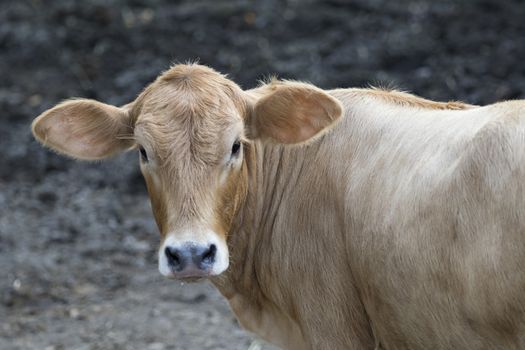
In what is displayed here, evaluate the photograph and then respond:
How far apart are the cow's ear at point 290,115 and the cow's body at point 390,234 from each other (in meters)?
0.20

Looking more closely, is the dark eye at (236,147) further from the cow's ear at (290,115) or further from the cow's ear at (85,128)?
the cow's ear at (85,128)

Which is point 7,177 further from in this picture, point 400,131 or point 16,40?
point 400,131

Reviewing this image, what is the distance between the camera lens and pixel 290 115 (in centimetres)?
695

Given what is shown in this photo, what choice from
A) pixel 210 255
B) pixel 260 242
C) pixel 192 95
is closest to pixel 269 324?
pixel 260 242

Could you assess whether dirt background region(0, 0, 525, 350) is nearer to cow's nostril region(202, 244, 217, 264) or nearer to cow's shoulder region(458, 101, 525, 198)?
cow's nostril region(202, 244, 217, 264)

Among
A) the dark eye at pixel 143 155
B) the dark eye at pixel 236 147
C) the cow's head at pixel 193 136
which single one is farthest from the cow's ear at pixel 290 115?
the dark eye at pixel 143 155

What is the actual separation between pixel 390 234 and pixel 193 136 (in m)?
1.34

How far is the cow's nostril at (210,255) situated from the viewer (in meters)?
6.12

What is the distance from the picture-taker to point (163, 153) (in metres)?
6.48

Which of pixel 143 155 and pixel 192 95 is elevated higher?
pixel 192 95

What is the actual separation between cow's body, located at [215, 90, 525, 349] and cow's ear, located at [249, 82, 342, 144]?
0.67ft

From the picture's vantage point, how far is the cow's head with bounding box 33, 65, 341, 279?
20.6ft

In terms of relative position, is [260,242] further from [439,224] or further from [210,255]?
[439,224]

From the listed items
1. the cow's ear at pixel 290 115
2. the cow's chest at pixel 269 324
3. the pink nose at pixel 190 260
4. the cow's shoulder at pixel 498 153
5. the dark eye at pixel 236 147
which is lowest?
the cow's chest at pixel 269 324
